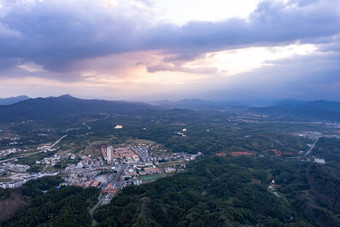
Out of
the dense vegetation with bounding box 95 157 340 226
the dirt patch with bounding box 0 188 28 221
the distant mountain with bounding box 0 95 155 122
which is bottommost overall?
the dense vegetation with bounding box 95 157 340 226

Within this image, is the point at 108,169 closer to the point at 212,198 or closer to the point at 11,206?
the point at 11,206

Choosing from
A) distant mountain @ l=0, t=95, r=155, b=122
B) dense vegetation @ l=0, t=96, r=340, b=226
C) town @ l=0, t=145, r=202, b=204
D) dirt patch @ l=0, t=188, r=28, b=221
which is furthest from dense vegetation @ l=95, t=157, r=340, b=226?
distant mountain @ l=0, t=95, r=155, b=122

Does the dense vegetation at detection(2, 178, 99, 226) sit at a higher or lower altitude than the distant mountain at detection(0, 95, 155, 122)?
lower

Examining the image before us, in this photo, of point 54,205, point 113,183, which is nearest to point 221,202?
point 113,183

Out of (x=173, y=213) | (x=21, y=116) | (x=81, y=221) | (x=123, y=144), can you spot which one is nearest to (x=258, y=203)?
(x=173, y=213)

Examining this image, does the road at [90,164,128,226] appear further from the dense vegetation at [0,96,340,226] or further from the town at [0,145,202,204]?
the dense vegetation at [0,96,340,226]

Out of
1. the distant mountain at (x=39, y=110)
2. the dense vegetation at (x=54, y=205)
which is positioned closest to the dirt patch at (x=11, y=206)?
the dense vegetation at (x=54, y=205)
